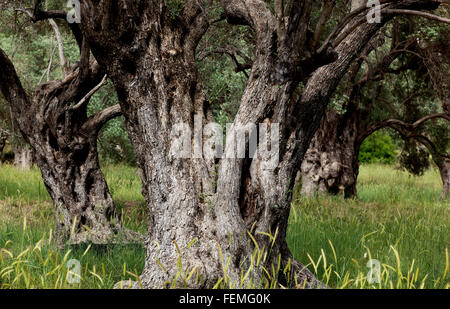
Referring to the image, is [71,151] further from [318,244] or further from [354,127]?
[354,127]

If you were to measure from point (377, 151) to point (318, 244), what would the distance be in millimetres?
21884

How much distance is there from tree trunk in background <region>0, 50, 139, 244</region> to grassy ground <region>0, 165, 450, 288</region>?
47cm

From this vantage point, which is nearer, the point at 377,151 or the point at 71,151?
the point at 71,151

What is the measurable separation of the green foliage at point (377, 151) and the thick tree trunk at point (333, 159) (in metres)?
14.7

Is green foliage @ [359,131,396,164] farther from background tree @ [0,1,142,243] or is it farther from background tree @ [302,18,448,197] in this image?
background tree @ [0,1,142,243]

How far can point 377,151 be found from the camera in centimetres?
2681

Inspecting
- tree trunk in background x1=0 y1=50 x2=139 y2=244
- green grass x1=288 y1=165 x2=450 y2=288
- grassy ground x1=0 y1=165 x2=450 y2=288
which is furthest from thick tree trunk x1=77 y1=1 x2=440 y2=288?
tree trunk in background x1=0 y1=50 x2=139 y2=244

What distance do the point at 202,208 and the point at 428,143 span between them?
971 centimetres

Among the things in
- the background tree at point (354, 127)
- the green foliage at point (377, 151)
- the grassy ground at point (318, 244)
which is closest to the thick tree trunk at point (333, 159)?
the background tree at point (354, 127)

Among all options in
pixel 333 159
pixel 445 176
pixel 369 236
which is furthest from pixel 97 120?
pixel 445 176

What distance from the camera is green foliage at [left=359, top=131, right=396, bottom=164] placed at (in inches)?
1049

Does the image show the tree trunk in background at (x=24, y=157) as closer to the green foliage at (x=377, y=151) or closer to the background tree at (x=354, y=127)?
the background tree at (x=354, y=127)

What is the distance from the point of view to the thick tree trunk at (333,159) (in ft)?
40.3

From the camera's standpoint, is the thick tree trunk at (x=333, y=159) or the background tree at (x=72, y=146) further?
the thick tree trunk at (x=333, y=159)
